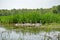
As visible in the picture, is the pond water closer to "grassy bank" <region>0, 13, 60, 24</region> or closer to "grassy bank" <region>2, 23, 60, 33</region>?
"grassy bank" <region>2, 23, 60, 33</region>

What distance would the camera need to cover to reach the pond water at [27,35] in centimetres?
237

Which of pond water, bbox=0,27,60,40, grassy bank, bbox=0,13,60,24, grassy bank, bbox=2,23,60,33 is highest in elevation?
grassy bank, bbox=0,13,60,24

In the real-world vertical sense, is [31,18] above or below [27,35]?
above

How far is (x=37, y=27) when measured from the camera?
2.43 m

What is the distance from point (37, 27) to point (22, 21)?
Answer: 25cm

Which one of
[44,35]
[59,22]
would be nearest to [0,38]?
[44,35]

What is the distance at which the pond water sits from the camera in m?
2.37

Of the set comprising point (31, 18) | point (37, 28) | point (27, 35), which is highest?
→ point (31, 18)

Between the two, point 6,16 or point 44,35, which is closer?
point 44,35

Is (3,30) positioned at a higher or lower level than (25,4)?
lower

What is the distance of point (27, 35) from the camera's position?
2.41 metres

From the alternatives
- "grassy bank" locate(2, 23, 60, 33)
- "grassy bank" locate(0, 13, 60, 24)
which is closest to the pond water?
"grassy bank" locate(2, 23, 60, 33)

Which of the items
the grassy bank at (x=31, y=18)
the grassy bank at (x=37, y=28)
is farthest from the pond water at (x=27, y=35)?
the grassy bank at (x=31, y=18)

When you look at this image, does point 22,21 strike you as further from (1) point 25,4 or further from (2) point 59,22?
(2) point 59,22
